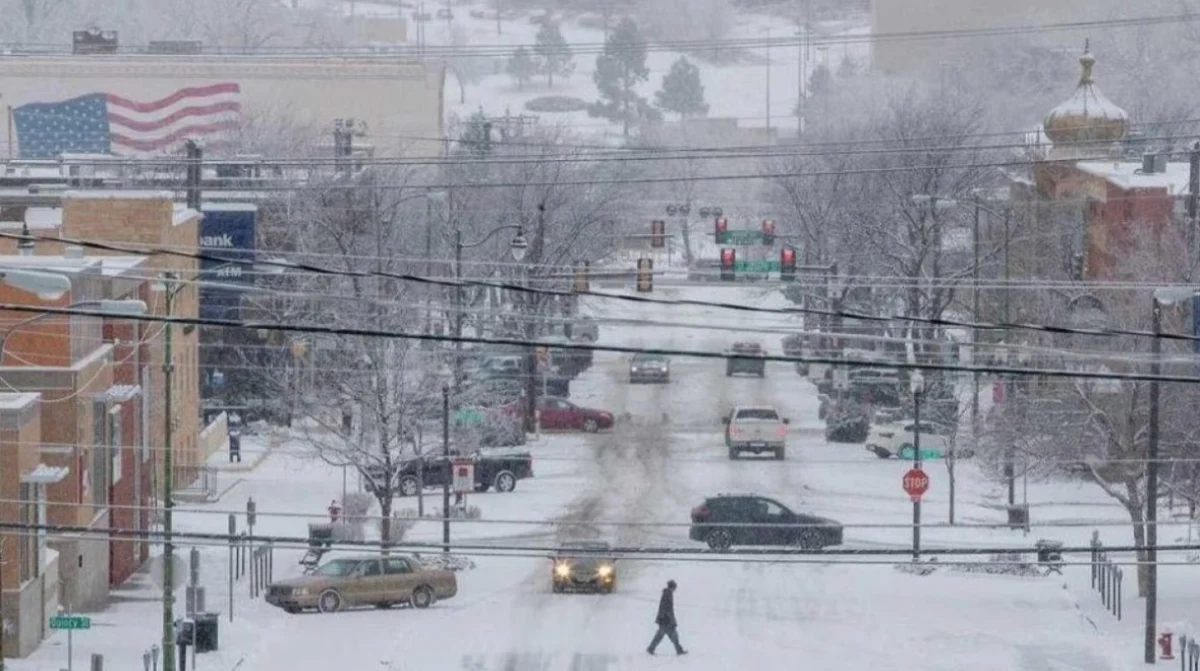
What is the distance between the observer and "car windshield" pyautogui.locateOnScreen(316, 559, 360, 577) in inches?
1189

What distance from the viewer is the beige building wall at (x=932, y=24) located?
134 meters

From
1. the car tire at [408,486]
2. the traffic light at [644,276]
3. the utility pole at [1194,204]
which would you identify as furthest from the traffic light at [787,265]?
the car tire at [408,486]

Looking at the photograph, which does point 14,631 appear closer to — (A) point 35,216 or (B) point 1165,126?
(A) point 35,216

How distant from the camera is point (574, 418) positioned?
45344 mm

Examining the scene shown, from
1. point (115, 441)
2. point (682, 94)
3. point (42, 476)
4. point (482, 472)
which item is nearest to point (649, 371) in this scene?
point (482, 472)

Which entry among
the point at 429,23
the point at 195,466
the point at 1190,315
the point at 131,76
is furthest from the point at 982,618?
the point at 429,23

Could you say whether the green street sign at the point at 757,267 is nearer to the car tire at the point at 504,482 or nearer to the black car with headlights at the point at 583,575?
the car tire at the point at 504,482

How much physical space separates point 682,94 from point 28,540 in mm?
108423

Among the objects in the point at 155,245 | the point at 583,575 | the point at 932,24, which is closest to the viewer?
the point at 583,575

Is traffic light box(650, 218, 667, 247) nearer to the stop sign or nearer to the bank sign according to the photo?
the bank sign

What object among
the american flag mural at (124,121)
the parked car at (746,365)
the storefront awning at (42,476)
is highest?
the american flag mural at (124,121)

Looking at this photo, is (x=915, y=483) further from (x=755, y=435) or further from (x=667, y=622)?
(x=755, y=435)

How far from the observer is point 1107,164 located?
47.2 metres

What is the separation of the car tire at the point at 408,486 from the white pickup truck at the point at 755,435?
19.6 ft
